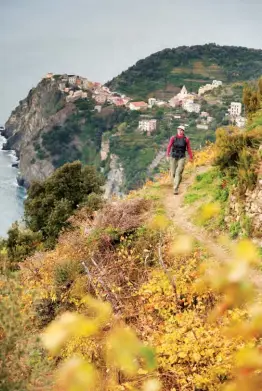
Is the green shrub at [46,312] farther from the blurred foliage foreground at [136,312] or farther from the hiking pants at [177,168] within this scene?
the hiking pants at [177,168]

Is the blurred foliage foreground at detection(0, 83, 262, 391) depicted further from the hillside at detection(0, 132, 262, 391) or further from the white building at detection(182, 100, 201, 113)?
the white building at detection(182, 100, 201, 113)

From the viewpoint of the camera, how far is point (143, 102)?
154 metres

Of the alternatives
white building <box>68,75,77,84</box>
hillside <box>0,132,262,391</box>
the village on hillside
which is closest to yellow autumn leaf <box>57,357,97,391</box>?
hillside <box>0,132,262,391</box>

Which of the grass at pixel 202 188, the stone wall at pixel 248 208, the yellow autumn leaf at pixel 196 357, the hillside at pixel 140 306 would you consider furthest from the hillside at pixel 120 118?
the yellow autumn leaf at pixel 196 357

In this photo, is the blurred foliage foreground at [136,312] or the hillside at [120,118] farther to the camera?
the hillside at [120,118]

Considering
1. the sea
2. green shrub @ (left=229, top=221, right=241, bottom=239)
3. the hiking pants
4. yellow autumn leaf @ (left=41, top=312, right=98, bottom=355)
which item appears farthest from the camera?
the sea

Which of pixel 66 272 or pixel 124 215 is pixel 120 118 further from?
pixel 66 272

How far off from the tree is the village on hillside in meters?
101

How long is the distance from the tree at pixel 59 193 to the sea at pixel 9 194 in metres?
62.5

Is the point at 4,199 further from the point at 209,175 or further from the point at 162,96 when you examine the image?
the point at 209,175

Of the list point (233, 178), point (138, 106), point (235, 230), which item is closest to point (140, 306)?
point (235, 230)

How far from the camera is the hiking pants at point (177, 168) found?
505 inches

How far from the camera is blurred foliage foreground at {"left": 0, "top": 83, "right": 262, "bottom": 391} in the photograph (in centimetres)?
205

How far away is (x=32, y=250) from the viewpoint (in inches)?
765
